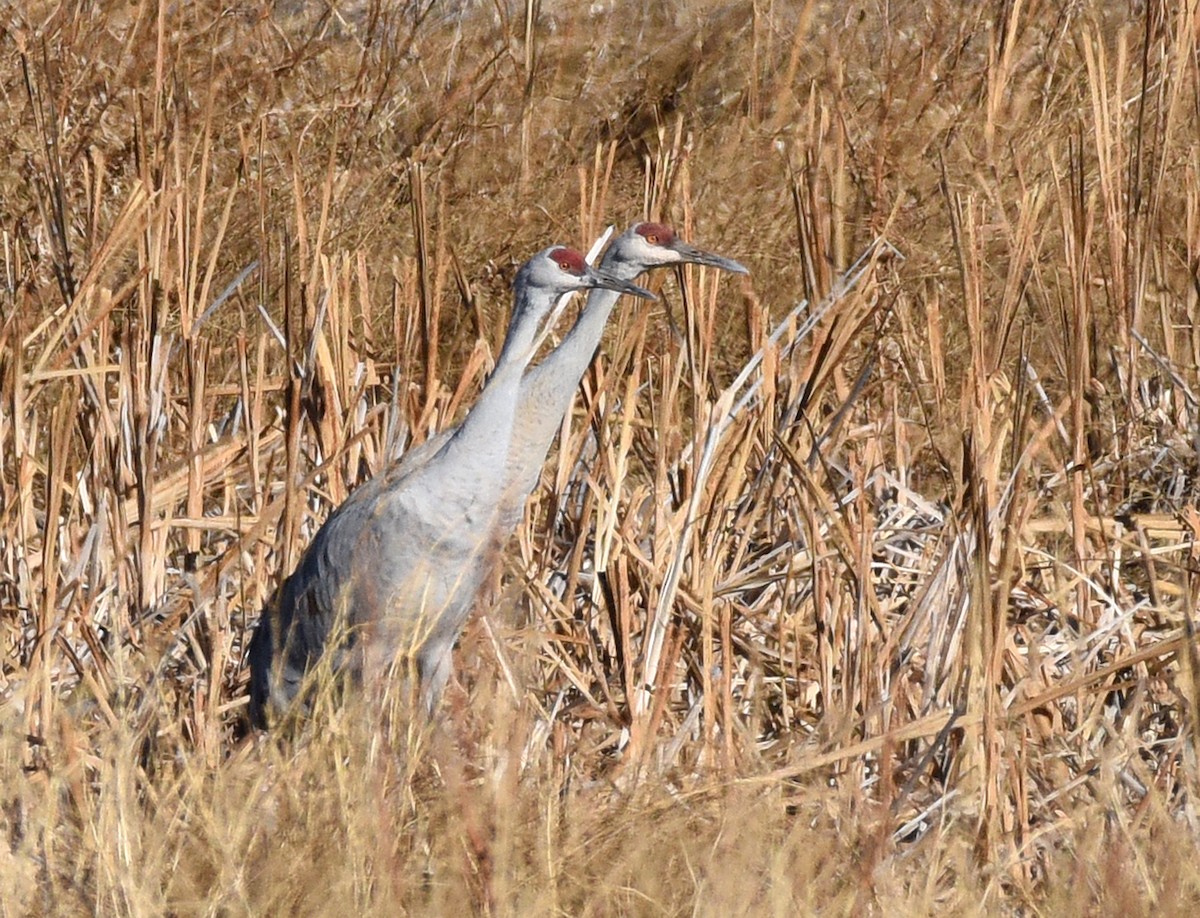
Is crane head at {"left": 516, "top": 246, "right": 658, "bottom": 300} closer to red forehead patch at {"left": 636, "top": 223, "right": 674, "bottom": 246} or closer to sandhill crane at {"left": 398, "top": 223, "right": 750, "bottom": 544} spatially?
sandhill crane at {"left": 398, "top": 223, "right": 750, "bottom": 544}

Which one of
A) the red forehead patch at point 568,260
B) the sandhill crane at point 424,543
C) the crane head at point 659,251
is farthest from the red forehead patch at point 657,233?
the red forehead patch at point 568,260

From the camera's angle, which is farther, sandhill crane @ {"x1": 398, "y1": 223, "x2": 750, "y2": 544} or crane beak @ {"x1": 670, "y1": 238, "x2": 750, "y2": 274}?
crane beak @ {"x1": 670, "y1": 238, "x2": 750, "y2": 274}

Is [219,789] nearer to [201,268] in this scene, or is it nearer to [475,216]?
[201,268]

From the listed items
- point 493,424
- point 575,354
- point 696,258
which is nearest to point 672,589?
point 493,424

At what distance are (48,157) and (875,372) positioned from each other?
2.07 meters

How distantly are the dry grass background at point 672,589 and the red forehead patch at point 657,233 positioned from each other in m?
0.06

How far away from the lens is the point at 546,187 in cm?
537

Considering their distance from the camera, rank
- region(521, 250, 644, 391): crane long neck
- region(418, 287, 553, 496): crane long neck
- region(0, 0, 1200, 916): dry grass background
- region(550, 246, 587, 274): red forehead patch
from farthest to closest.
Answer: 1. region(521, 250, 644, 391): crane long neck
2. region(550, 246, 587, 274): red forehead patch
3. region(418, 287, 553, 496): crane long neck
4. region(0, 0, 1200, 916): dry grass background

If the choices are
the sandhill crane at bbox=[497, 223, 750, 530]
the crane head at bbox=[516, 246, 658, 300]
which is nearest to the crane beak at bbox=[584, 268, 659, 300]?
the crane head at bbox=[516, 246, 658, 300]

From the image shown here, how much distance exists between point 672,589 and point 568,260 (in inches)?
23.6

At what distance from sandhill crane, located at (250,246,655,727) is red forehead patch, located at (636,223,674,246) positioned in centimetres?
12

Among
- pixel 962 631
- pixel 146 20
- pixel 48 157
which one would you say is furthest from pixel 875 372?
pixel 146 20

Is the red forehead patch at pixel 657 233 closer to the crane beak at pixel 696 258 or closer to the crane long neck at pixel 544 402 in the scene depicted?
the crane beak at pixel 696 258

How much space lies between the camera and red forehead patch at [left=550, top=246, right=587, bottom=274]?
2791mm
